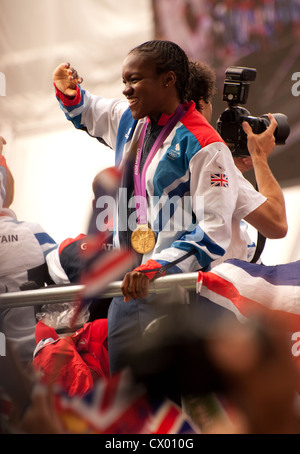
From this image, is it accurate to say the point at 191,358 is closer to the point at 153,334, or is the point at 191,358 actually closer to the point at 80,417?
the point at 153,334

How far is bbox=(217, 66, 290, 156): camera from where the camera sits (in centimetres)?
149

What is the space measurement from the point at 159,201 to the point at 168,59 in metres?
0.30

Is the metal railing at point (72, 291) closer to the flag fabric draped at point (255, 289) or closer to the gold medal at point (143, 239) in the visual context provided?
the flag fabric draped at point (255, 289)

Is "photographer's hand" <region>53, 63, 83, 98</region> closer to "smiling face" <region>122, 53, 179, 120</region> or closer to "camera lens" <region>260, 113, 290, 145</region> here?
"smiling face" <region>122, 53, 179, 120</region>

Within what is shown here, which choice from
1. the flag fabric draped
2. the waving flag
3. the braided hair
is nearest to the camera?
the braided hair

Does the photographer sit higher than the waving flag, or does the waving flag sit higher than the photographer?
the photographer


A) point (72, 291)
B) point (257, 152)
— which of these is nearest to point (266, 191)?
point (257, 152)

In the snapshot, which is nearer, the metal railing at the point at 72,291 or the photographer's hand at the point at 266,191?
the metal railing at the point at 72,291

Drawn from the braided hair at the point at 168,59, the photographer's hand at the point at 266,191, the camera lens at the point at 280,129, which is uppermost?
the braided hair at the point at 168,59

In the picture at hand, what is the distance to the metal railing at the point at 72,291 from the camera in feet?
3.92

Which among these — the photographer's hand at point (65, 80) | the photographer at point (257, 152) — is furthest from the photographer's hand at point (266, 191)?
the photographer's hand at point (65, 80)

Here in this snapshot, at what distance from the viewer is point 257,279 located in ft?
3.89

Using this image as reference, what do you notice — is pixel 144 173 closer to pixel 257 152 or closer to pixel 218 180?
pixel 218 180

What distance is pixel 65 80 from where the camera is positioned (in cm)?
149
